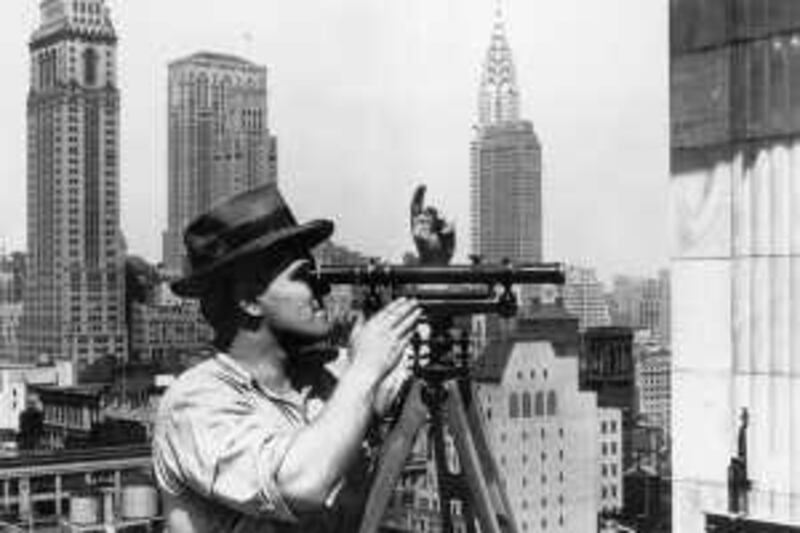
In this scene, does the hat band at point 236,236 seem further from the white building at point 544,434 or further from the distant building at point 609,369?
the distant building at point 609,369

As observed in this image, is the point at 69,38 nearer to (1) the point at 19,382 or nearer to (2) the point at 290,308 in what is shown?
Answer: (1) the point at 19,382

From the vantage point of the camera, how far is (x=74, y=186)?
5547 centimetres

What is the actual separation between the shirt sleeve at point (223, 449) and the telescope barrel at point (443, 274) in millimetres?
224

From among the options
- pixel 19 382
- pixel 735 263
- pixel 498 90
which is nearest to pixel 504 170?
pixel 498 90

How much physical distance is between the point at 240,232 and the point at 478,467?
1.53ft

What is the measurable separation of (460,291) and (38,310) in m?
60.8

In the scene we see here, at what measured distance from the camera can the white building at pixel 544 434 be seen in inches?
1499

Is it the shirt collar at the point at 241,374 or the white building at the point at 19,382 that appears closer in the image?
the shirt collar at the point at 241,374

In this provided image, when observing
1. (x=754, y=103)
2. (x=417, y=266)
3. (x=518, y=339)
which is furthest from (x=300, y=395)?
(x=518, y=339)

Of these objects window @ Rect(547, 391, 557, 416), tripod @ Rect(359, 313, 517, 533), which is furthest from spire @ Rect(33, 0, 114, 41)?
tripod @ Rect(359, 313, 517, 533)

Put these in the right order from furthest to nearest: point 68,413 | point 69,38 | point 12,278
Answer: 1. point 12,278
2. point 69,38
3. point 68,413

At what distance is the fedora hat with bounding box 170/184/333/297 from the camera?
142 cm

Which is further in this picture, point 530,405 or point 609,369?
point 609,369

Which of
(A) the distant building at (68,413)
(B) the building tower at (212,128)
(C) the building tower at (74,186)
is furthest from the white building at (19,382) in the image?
(B) the building tower at (212,128)
